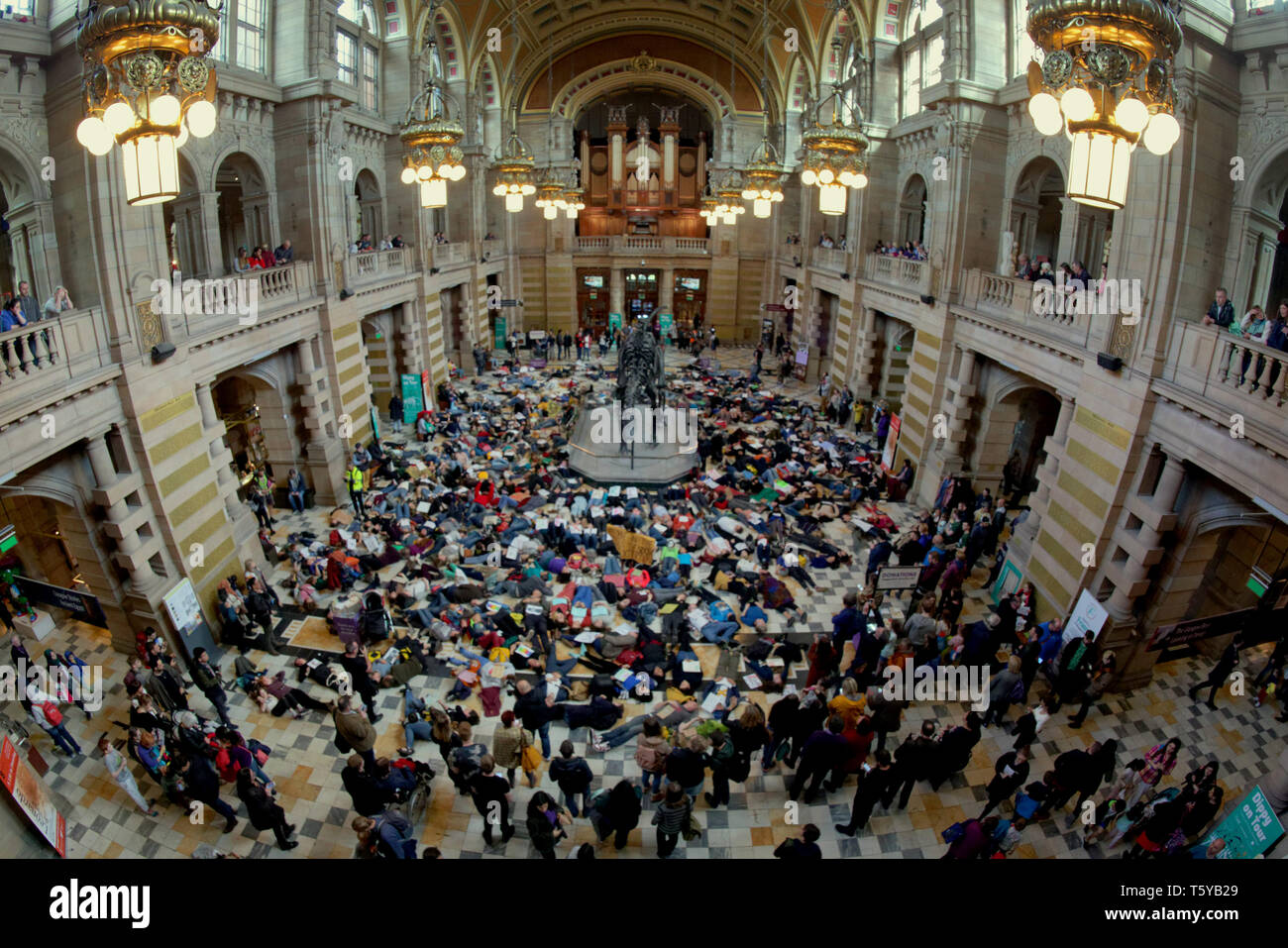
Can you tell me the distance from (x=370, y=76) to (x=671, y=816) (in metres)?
20.8

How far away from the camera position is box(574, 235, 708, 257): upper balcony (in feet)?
113

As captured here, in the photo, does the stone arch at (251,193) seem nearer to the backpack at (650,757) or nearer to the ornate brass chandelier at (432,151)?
the ornate brass chandelier at (432,151)

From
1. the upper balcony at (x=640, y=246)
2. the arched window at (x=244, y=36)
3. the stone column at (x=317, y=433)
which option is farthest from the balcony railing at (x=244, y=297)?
the upper balcony at (x=640, y=246)

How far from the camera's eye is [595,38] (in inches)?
1237

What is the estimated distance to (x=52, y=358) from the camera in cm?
852

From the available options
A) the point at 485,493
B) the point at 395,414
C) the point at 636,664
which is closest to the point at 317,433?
the point at 485,493

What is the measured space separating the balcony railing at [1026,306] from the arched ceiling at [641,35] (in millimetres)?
13185

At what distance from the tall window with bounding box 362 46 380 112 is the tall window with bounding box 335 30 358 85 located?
333mm

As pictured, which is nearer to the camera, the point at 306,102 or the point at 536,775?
the point at 536,775

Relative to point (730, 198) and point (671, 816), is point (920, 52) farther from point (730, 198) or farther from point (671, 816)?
point (671, 816)
